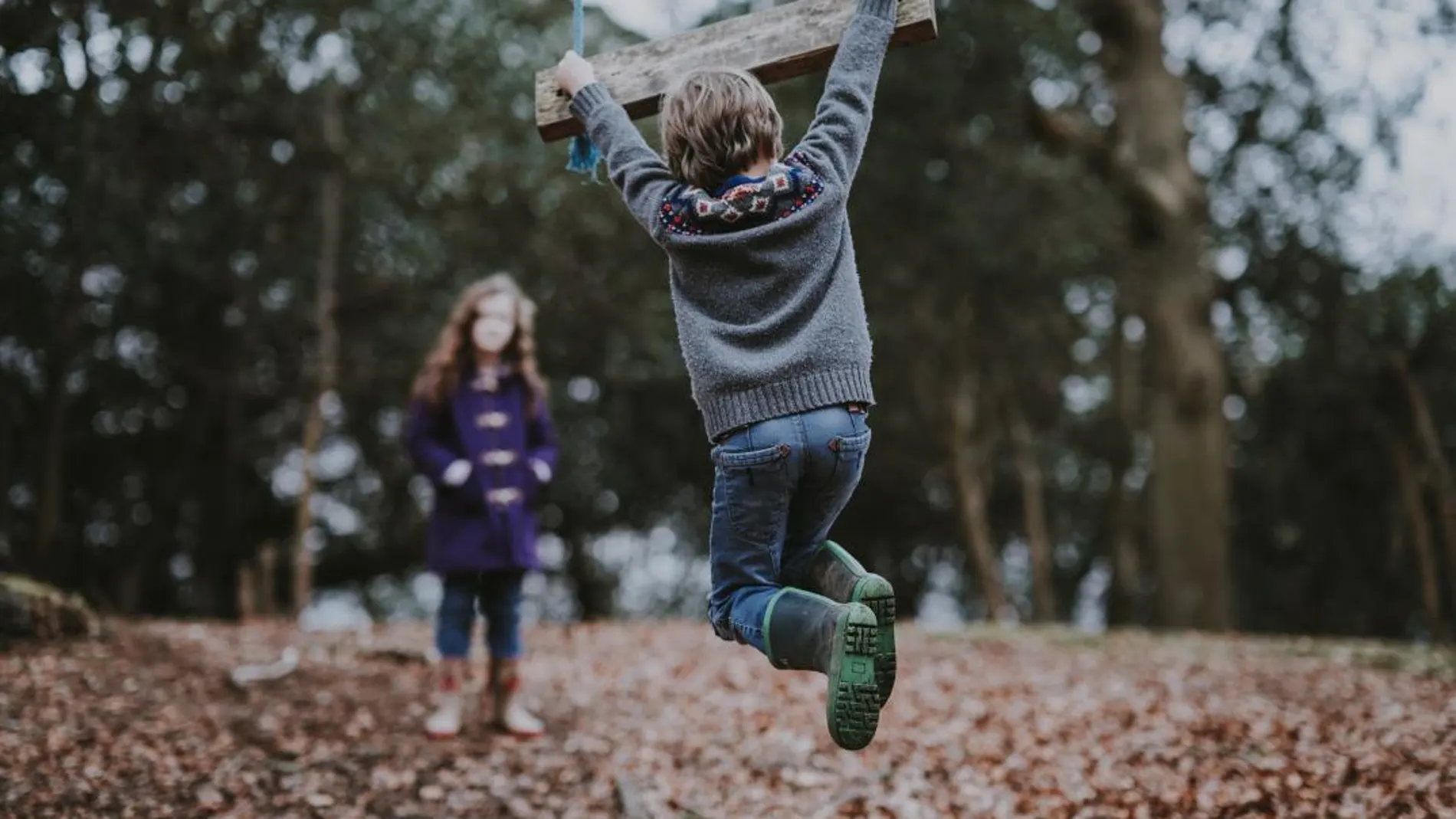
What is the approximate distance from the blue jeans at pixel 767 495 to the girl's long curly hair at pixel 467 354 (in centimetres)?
251

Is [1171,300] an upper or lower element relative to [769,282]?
upper

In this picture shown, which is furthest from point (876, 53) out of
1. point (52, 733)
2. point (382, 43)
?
point (382, 43)

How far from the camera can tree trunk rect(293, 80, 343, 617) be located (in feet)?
35.6

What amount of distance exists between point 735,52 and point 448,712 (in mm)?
3348

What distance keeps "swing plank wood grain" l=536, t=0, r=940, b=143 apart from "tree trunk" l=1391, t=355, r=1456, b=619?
872 cm

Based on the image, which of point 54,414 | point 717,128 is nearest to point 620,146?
point 717,128

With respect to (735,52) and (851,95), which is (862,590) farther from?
(735,52)

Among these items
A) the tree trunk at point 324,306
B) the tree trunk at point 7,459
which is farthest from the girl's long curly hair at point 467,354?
the tree trunk at point 7,459

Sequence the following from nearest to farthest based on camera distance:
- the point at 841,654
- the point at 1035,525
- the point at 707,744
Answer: the point at 841,654 → the point at 707,744 → the point at 1035,525

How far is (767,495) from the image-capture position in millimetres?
3100

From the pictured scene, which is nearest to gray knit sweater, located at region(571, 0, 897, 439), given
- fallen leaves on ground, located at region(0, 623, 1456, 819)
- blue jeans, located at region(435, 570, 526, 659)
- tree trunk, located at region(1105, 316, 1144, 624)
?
fallen leaves on ground, located at region(0, 623, 1456, 819)

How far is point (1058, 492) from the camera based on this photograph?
1891 cm

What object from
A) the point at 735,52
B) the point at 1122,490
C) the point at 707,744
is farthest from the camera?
the point at 1122,490

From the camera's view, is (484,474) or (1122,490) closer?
(484,474)
